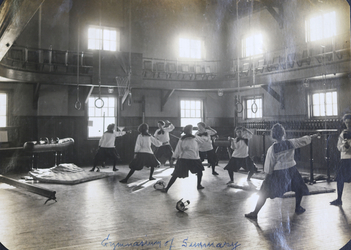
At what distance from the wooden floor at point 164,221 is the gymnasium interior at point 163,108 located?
2 cm

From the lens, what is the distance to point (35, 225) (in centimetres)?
364

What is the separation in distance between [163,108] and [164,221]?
335 inches

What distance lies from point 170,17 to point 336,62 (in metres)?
7.17

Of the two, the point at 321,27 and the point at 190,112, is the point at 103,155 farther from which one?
the point at 321,27

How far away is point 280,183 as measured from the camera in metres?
3.85

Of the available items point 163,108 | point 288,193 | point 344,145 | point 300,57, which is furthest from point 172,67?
point 344,145

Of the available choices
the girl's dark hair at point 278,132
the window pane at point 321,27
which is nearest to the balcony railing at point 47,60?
the girl's dark hair at point 278,132

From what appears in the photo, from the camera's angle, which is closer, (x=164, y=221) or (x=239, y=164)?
(x=164, y=221)

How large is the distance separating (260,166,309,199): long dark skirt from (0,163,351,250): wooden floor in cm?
36

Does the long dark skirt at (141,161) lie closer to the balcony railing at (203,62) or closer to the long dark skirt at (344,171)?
the balcony railing at (203,62)

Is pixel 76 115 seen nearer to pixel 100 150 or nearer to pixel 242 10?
pixel 100 150

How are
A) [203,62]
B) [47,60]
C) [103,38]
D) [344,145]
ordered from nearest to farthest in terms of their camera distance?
1. [344,145]
2. [47,60]
3. [103,38]
4. [203,62]

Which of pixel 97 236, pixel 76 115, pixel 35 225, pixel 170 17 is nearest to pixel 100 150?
pixel 76 115

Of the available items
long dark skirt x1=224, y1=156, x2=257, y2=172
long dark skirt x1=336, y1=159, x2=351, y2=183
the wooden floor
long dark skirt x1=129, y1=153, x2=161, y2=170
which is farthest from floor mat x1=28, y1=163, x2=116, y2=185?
long dark skirt x1=336, y1=159, x2=351, y2=183
